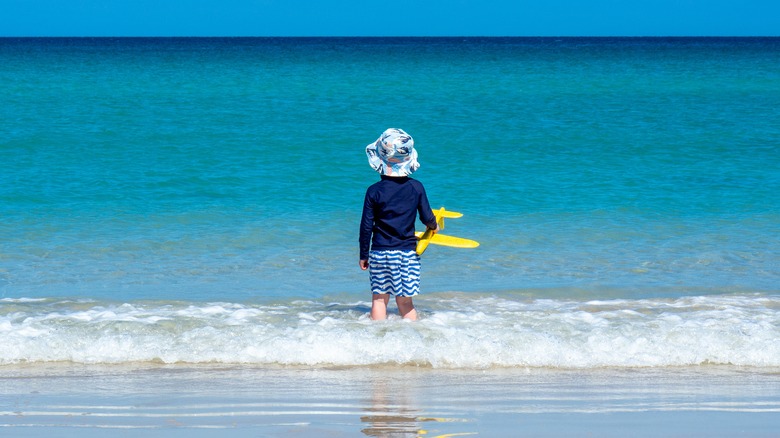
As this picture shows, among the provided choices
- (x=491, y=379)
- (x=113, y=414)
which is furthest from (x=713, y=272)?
(x=113, y=414)

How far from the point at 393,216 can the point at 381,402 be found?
4.55 ft

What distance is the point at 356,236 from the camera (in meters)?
9.62

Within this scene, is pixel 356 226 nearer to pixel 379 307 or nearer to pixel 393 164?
pixel 379 307

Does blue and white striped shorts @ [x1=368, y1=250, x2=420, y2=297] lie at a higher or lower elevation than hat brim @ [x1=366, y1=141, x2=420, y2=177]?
lower

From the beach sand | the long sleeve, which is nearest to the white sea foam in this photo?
the beach sand

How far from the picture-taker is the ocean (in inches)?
223

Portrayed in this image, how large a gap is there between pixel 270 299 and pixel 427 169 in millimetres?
8337

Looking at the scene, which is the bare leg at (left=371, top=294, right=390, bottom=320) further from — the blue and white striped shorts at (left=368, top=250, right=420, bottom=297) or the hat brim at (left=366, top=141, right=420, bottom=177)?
the hat brim at (left=366, top=141, right=420, bottom=177)

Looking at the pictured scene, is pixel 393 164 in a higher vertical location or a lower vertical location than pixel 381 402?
higher

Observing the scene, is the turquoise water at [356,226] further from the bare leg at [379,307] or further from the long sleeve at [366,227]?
the long sleeve at [366,227]

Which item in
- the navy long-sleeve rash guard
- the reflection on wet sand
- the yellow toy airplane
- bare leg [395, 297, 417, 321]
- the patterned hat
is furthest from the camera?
bare leg [395, 297, 417, 321]

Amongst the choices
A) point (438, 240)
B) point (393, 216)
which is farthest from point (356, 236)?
point (393, 216)

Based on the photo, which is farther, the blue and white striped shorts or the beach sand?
the blue and white striped shorts

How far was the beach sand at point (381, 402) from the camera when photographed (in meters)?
4.17
